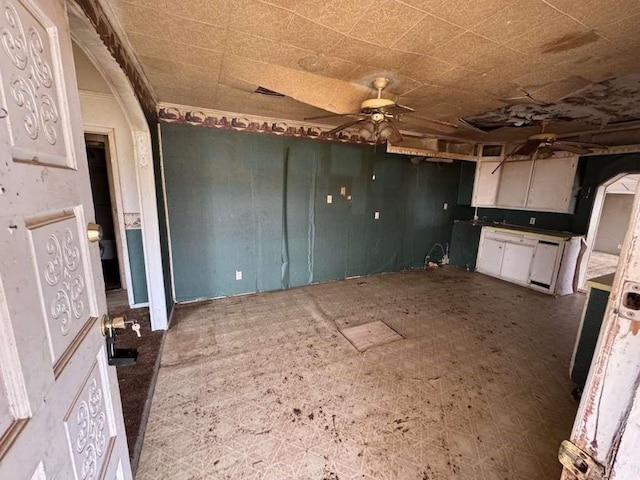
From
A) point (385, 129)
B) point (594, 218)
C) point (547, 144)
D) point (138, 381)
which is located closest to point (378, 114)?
point (385, 129)

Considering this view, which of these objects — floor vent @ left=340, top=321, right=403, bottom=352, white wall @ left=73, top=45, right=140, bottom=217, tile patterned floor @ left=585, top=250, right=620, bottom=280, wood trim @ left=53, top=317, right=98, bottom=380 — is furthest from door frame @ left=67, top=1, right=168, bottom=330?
tile patterned floor @ left=585, top=250, right=620, bottom=280

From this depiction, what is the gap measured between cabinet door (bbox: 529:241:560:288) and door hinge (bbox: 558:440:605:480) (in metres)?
4.30

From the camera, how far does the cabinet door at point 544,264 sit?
3.89 metres

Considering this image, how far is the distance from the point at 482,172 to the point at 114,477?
18.7 ft

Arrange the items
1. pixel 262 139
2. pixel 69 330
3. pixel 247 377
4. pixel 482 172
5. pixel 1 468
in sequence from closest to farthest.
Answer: pixel 1 468, pixel 69 330, pixel 247 377, pixel 262 139, pixel 482 172

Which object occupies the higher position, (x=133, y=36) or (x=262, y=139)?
(x=133, y=36)

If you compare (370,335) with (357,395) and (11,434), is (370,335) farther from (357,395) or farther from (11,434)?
(11,434)

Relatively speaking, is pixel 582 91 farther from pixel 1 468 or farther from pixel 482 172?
pixel 1 468

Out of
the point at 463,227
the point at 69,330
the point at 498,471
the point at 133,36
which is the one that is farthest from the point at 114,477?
the point at 463,227

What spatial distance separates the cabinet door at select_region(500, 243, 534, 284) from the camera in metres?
4.18

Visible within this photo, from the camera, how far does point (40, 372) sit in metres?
0.49

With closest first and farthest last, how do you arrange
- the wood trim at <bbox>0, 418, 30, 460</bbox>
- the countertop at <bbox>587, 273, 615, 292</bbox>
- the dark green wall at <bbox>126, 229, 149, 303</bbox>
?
the wood trim at <bbox>0, 418, 30, 460</bbox>, the countertop at <bbox>587, 273, 615, 292</bbox>, the dark green wall at <bbox>126, 229, 149, 303</bbox>

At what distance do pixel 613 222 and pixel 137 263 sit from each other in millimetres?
10166

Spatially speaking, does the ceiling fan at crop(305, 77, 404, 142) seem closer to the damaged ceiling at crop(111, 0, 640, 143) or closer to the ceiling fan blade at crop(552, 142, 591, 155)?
the damaged ceiling at crop(111, 0, 640, 143)
